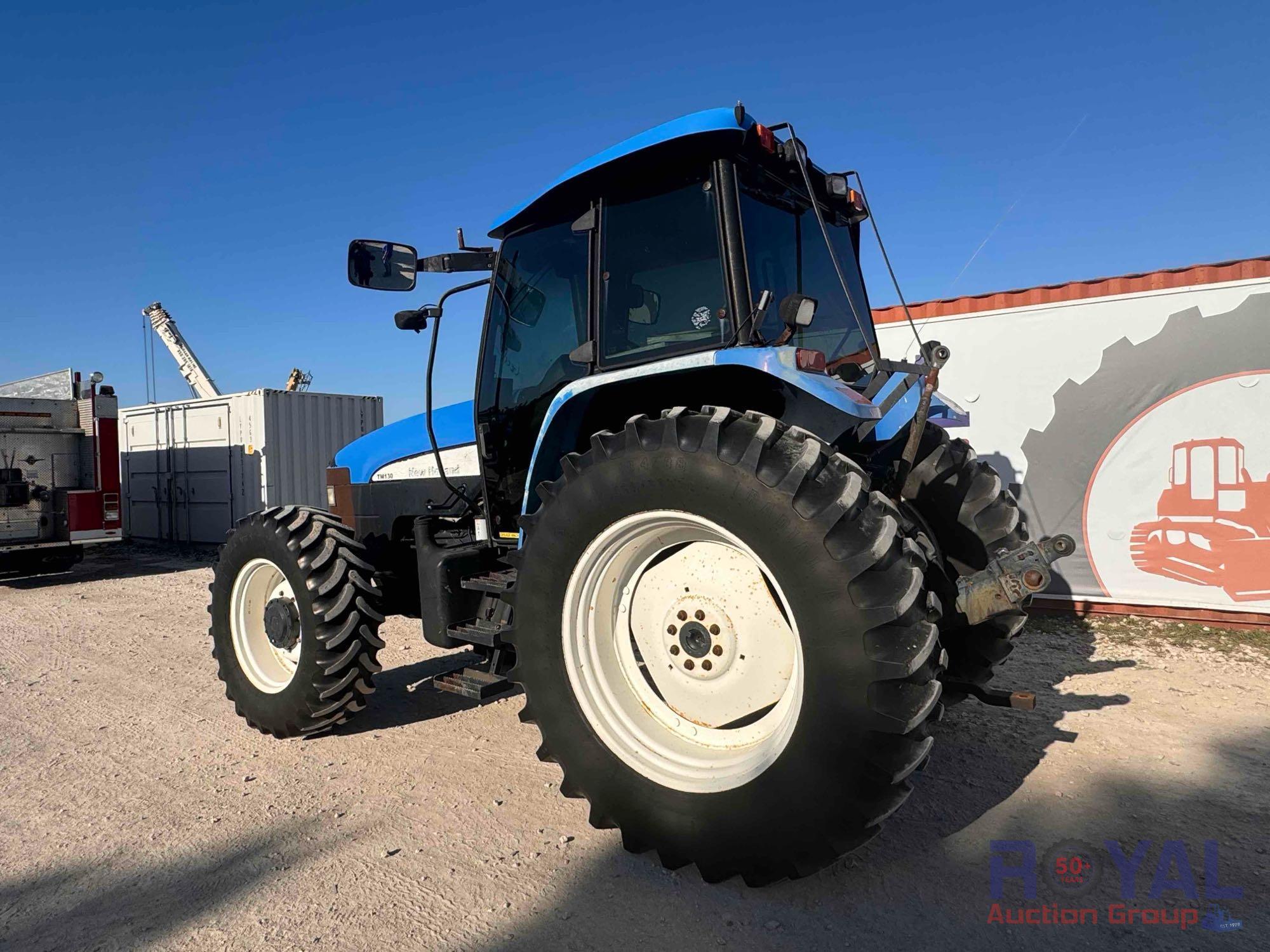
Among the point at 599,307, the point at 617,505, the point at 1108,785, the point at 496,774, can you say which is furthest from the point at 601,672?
the point at 1108,785

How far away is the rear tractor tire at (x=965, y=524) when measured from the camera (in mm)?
3465

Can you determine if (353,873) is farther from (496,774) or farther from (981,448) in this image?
(981,448)

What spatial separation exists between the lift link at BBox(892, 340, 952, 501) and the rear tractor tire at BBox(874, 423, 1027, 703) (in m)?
0.15

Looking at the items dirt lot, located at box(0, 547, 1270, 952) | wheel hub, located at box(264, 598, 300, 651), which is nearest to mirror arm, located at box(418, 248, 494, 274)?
wheel hub, located at box(264, 598, 300, 651)

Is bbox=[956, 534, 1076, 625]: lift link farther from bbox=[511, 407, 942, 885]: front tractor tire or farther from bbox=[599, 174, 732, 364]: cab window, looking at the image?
bbox=[599, 174, 732, 364]: cab window

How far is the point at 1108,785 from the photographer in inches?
131

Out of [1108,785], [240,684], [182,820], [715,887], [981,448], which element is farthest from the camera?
[981,448]

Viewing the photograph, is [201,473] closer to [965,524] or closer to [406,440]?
[406,440]

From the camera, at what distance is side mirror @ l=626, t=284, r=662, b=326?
3.12m

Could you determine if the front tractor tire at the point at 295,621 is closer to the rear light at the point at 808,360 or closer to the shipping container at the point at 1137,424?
A: the rear light at the point at 808,360

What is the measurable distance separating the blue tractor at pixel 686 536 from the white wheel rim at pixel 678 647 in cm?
1

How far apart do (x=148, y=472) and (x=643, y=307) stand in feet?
48.3

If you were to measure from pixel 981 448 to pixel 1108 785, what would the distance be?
4.41 meters

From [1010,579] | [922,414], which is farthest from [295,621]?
[1010,579]
